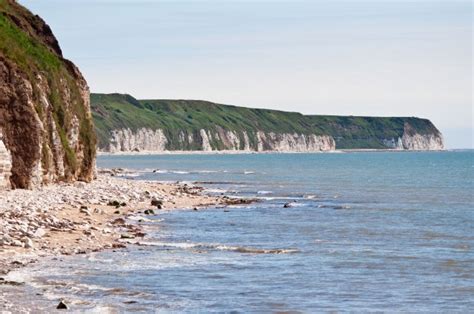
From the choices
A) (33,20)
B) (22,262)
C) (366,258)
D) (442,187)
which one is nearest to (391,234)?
(366,258)

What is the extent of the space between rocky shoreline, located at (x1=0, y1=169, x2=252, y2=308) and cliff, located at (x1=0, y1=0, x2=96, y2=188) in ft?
4.81

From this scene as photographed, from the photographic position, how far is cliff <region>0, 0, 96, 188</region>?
149 feet

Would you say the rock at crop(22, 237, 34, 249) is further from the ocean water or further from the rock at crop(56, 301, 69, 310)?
the rock at crop(56, 301, 69, 310)

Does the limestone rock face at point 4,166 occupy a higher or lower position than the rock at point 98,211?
higher

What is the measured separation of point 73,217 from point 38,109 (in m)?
13.7

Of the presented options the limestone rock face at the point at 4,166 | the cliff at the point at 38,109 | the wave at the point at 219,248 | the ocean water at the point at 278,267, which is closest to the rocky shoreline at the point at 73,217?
the limestone rock face at the point at 4,166

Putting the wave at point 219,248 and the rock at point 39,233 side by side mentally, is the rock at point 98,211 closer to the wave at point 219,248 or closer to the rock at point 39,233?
the wave at point 219,248

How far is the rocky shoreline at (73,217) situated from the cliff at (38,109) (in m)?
1.46

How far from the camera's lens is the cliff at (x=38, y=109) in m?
45.5

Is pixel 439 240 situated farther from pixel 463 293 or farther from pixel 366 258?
pixel 463 293

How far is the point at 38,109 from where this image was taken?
162 feet

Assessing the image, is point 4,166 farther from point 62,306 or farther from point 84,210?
point 62,306

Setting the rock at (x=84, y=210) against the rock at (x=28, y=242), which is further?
the rock at (x=84, y=210)

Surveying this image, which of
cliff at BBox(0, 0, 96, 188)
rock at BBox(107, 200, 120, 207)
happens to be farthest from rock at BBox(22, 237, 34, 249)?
rock at BBox(107, 200, 120, 207)
